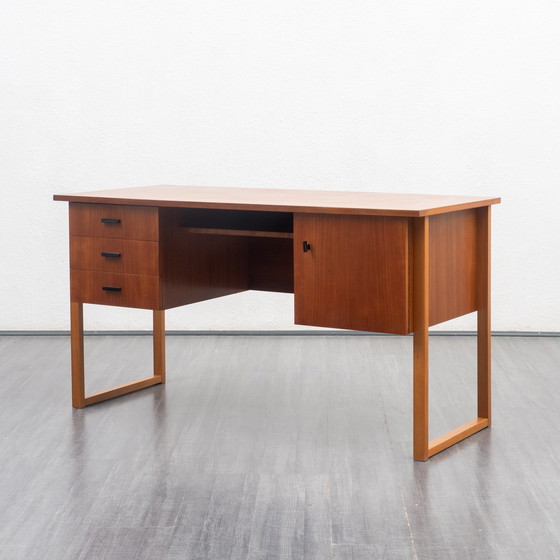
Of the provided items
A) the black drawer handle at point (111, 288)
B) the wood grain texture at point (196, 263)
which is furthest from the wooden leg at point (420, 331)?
the black drawer handle at point (111, 288)

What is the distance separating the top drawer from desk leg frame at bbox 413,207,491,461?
97cm

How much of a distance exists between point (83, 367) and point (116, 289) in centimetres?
36

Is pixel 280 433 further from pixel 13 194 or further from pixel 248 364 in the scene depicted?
pixel 13 194

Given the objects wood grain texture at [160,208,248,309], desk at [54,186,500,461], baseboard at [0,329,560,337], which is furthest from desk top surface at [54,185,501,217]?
baseboard at [0,329,560,337]

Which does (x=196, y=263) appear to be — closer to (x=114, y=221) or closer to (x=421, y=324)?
(x=114, y=221)

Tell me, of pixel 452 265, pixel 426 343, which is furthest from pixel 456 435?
pixel 452 265

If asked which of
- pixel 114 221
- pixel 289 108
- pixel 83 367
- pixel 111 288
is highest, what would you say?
pixel 289 108

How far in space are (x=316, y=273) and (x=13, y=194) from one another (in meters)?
2.59

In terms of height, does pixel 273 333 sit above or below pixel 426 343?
below

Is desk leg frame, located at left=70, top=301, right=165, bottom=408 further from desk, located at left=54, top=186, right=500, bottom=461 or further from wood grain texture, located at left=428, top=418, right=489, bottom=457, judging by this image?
wood grain texture, located at left=428, top=418, right=489, bottom=457

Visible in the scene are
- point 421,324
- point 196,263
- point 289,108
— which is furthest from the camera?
point 289,108

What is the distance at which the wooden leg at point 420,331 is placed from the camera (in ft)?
9.03

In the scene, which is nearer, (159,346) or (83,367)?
(83,367)

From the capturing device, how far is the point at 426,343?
2834 mm
